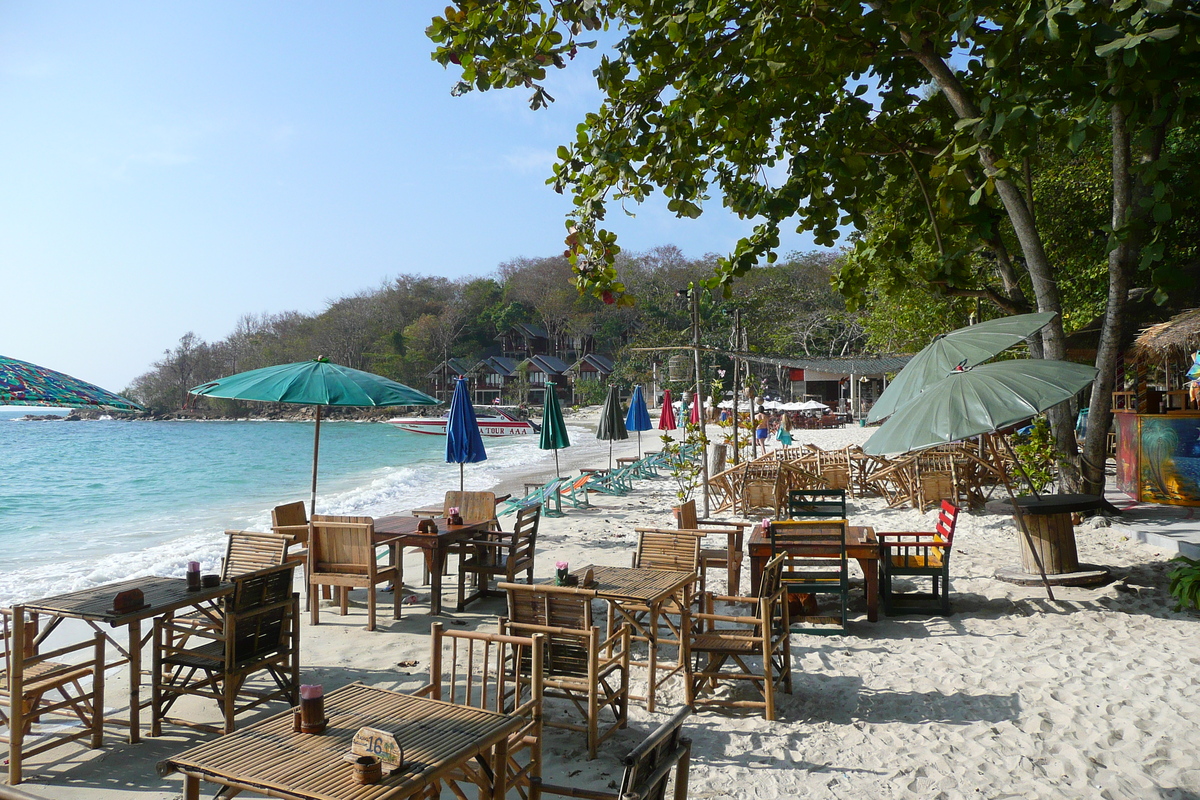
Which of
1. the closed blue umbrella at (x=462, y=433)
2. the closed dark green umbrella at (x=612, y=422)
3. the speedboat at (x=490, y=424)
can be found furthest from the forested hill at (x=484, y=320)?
the closed blue umbrella at (x=462, y=433)

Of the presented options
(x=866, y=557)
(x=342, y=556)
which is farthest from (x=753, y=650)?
(x=342, y=556)

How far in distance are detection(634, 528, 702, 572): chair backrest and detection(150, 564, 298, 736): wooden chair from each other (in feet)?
7.77

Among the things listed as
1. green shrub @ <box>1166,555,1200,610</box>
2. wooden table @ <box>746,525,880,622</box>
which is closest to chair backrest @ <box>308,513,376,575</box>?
wooden table @ <box>746,525,880,622</box>

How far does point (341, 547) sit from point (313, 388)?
1.33 metres

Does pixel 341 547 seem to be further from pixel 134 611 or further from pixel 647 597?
pixel 647 597

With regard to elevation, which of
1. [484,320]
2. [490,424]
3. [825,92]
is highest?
[484,320]

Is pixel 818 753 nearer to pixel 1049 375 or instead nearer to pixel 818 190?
pixel 1049 375

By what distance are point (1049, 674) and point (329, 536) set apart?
5196mm

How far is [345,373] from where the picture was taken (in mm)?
6680

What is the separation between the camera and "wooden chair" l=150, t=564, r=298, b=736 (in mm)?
4027

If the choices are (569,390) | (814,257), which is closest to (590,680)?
(814,257)

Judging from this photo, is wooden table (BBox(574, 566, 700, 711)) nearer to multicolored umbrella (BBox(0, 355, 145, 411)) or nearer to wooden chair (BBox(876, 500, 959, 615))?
wooden chair (BBox(876, 500, 959, 615))

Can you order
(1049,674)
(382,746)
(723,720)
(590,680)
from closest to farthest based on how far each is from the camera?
(382,746), (590,680), (723,720), (1049,674)

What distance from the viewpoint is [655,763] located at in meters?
2.15
